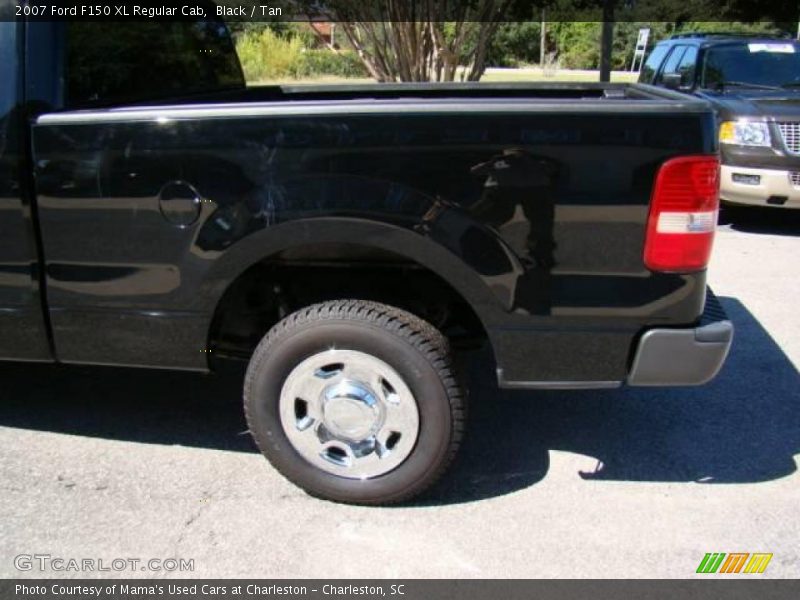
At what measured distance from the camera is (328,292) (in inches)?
128

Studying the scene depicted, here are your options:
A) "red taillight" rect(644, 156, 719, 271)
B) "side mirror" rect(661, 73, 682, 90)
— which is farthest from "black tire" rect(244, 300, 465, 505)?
"side mirror" rect(661, 73, 682, 90)

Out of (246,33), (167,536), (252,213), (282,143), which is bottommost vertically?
(167,536)

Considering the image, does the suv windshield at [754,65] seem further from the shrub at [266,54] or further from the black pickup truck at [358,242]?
the shrub at [266,54]

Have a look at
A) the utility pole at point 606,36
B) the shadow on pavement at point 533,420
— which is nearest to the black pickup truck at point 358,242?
the shadow on pavement at point 533,420

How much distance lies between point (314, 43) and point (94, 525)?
16.8 m

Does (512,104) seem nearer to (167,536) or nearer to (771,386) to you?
(167,536)

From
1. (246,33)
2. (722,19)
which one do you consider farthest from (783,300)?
(722,19)

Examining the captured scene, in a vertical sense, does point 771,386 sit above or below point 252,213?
below

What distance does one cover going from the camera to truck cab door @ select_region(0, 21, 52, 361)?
9.52 ft

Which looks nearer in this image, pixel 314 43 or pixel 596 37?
pixel 314 43

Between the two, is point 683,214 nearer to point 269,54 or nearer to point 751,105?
point 751,105

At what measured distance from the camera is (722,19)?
38.6 metres

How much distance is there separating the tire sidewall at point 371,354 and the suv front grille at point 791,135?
19.7ft

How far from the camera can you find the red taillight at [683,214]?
8.49ft
